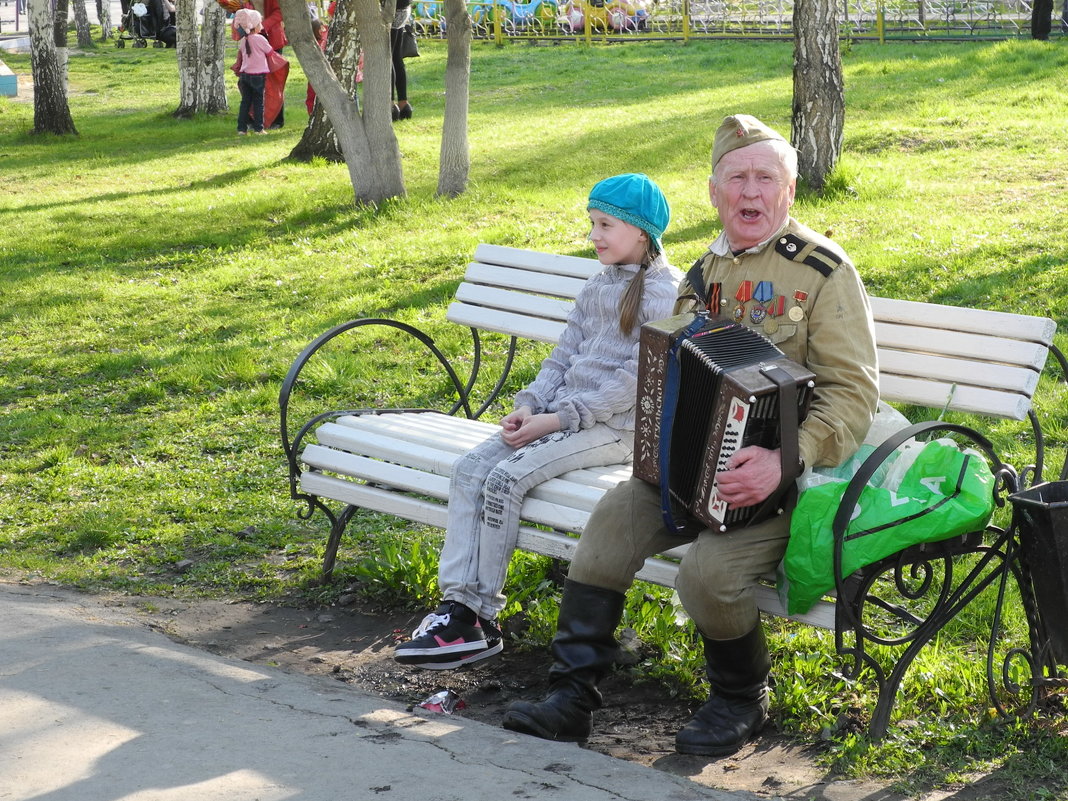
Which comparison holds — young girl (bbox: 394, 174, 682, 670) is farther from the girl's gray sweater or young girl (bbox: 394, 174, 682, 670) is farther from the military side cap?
the military side cap

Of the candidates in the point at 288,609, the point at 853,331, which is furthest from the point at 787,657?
the point at 288,609

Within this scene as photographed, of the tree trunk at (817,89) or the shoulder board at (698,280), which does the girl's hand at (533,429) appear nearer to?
the shoulder board at (698,280)

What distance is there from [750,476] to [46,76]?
15.7 metres

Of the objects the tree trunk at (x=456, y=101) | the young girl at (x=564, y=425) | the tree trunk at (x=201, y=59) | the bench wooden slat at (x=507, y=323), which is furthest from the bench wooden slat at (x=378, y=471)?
the tree trunk at (x=201, y=59)

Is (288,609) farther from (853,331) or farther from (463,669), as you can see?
(853,331)

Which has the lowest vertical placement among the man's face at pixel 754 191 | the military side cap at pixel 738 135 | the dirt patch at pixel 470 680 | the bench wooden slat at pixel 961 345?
the dirt patch at pixel 470 680

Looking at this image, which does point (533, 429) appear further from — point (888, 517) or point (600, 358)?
point (888, 517)

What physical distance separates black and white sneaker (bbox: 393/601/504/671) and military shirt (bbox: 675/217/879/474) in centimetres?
115

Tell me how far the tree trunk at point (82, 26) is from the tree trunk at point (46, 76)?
15.1 meters

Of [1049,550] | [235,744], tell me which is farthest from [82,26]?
[1049,550]

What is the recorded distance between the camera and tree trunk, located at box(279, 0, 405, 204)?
1023 cm

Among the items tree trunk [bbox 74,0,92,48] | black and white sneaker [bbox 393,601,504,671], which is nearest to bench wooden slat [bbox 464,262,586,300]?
black and white sneaker [bbox 393,601,504,671]

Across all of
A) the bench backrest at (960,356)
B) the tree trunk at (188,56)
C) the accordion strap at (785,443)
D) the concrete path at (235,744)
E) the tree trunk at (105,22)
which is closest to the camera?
the concrete path at (235,744)

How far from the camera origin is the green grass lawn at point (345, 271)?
4746 millimetres
